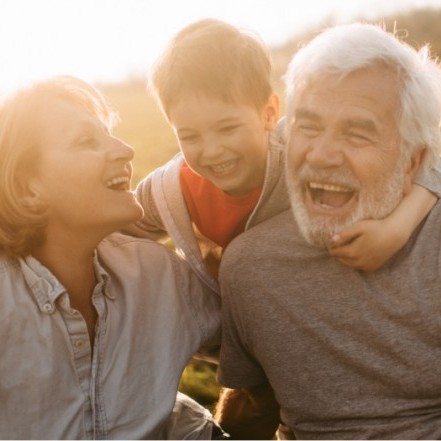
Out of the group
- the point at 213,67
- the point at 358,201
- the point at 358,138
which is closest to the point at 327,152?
the point at 358,138

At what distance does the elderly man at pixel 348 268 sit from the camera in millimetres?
2906

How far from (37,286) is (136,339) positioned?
51 centimetres

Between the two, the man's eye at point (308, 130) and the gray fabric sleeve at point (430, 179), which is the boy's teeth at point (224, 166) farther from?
the gray fabric sleeve at point (430, 179)

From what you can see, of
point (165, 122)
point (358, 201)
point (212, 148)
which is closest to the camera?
point (358, 201)

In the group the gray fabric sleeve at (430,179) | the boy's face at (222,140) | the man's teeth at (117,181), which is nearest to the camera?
the gray fabric sleeve at (430,179)

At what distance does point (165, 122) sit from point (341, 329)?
77.8 ft

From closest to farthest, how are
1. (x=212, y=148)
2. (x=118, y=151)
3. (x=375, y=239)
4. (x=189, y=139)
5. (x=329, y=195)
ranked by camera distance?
(x=375, y=239), (x=329, y=195), (x=118, y=151), (x=212, y=148), (x=189, y=139)

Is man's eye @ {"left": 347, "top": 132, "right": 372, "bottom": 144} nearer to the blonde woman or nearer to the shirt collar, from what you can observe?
the blonde woman

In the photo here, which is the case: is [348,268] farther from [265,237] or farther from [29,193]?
[29,193]

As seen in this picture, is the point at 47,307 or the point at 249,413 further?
the point at 249,413

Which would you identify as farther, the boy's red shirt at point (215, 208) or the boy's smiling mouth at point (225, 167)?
the boy's red shirt at point (215, 208)

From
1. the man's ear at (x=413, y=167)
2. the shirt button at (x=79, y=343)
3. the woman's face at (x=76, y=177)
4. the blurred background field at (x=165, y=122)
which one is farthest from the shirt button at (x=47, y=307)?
the blurred background field at (x=165, y=122)

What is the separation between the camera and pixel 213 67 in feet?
11.4

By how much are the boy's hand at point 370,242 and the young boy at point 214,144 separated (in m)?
0.49
